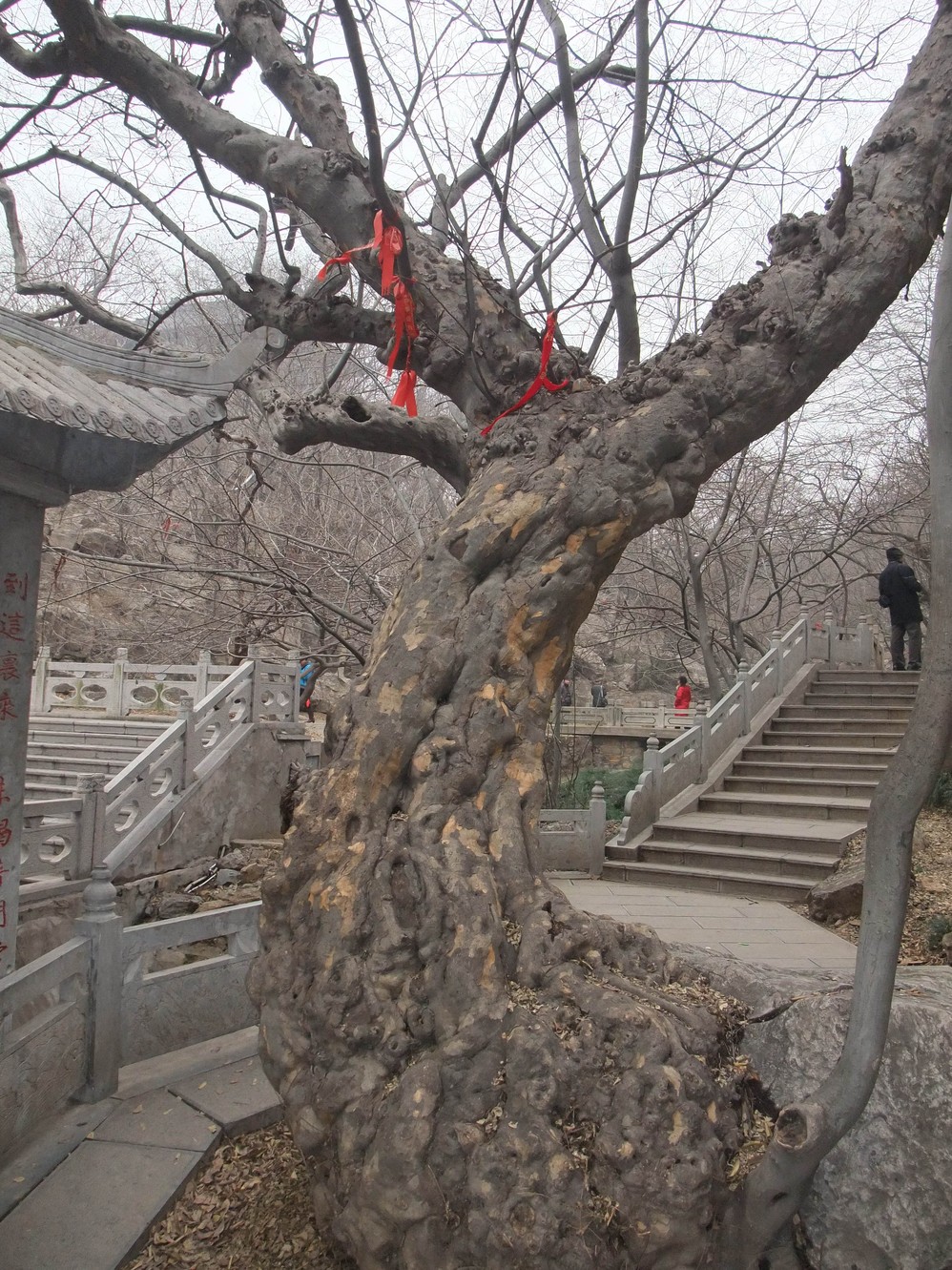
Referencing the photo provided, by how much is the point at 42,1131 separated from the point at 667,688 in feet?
92.7

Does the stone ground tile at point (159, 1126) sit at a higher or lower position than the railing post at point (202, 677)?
lower

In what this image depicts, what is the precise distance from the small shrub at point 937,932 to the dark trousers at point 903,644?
9.44 meters

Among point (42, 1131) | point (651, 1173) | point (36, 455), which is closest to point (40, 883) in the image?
point (42, 1131)

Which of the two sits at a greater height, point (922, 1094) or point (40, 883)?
point (922, 1094)

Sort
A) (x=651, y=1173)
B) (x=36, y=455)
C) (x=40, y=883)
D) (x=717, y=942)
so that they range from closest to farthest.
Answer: (x=651, y=1173) → (x=36, y=455) → (x=717, y=942) → (x=40, y=883)

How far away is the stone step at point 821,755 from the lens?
11203 millimetres

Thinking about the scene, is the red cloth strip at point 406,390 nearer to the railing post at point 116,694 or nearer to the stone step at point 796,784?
the stone step at point 796,784

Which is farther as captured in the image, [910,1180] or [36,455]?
[36,455]

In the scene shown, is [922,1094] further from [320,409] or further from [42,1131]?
[320,409]

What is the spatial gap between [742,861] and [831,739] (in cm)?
419

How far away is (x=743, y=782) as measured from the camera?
11.1m

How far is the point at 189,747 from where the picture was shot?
9656 millimetres

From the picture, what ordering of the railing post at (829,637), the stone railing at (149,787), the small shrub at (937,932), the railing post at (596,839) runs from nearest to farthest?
1. the small shrub at (937,932)
2. the stone railing at (149,787)
3. the railing post at (596,839)
4. the railing post at (829,637)

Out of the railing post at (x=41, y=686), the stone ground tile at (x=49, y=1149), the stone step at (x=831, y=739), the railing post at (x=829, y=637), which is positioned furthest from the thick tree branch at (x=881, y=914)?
the railing post at (x=829, y=637)
